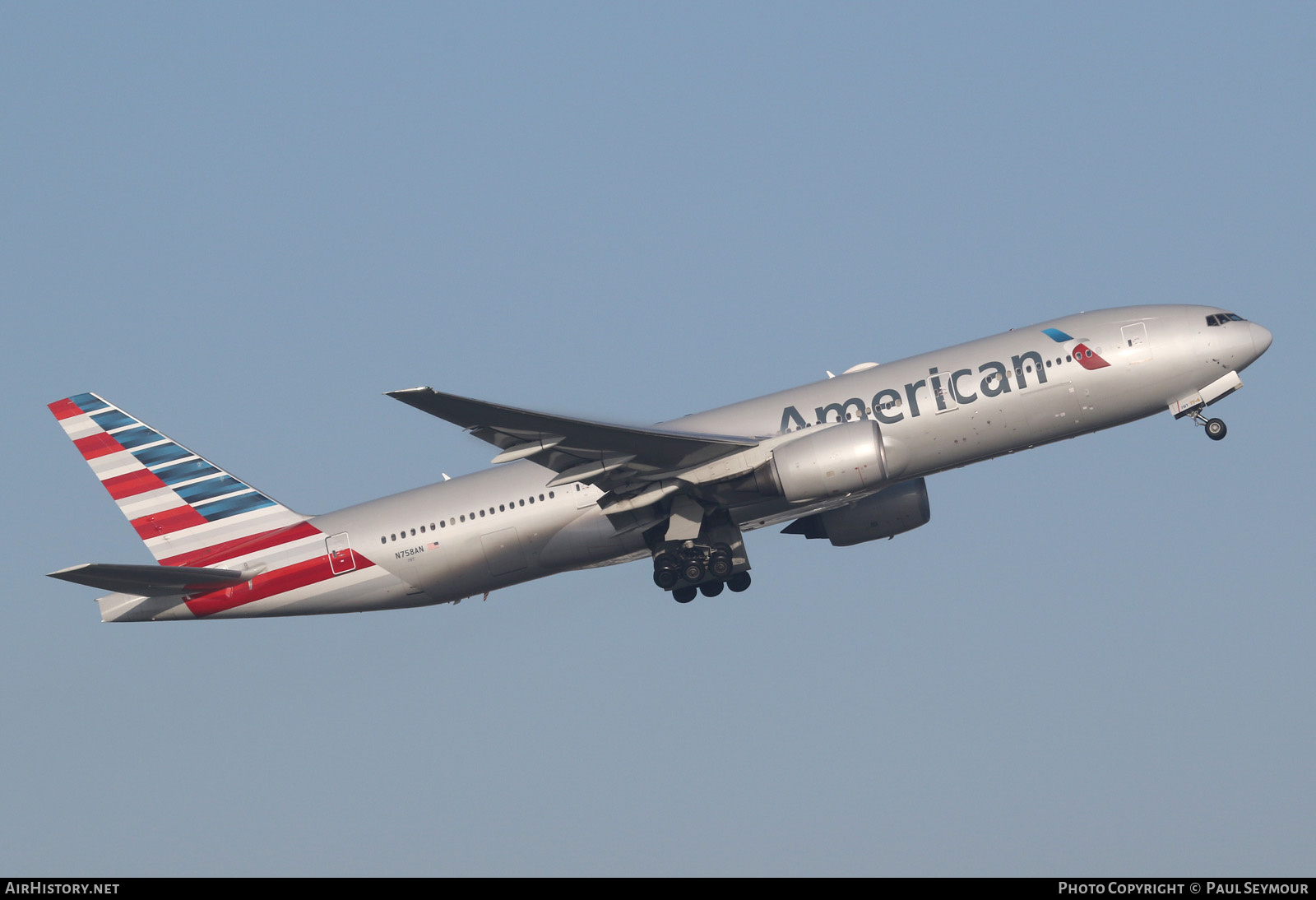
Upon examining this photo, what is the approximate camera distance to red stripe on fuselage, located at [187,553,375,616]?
127ft

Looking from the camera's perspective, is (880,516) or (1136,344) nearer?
(1136,344)

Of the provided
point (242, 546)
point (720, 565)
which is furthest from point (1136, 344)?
point (242, 546)

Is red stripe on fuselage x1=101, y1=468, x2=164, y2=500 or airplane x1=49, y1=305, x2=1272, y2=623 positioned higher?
red stripe on fuselage x1=101, y1=468, x2=164, y2=500

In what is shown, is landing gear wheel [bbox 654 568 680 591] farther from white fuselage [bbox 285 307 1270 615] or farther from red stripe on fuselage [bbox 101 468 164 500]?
red stripe on fuselage [bbox 101 468 164 500]

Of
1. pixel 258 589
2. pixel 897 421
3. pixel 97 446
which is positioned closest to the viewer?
pixel 897 421

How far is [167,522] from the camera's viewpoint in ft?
133

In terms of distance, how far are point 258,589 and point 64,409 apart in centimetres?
875

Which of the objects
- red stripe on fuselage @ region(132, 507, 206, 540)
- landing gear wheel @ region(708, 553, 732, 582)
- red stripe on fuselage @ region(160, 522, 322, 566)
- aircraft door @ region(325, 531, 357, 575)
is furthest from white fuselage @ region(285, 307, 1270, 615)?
red stripe on fuselage @ region(132, 507, 206, 540)

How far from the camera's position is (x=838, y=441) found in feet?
113

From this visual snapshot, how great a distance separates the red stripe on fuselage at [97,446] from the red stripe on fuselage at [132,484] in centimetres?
84

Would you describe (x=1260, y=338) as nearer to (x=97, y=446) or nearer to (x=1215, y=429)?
(x=1215, y=429)

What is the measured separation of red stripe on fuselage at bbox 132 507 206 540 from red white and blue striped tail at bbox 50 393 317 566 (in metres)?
0.02
